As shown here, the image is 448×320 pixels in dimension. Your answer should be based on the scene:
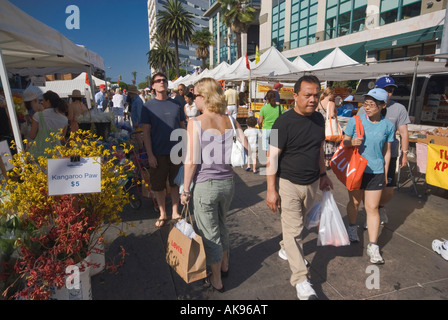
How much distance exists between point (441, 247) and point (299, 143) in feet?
7.72

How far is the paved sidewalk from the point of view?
8.79 ft

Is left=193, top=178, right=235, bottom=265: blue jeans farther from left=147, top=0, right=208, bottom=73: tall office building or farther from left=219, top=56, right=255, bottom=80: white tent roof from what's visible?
left=147, top=0, right=208, bottom=73: tall office building

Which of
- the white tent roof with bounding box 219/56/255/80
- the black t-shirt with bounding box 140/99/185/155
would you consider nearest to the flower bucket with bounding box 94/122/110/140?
the black t-shirt with bounding box 140/99/185/155

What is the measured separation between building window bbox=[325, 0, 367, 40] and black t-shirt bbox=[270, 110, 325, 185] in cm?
2281

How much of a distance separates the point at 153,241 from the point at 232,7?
4230 cm

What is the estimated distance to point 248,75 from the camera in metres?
11.8

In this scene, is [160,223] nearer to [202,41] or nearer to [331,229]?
[331,229]

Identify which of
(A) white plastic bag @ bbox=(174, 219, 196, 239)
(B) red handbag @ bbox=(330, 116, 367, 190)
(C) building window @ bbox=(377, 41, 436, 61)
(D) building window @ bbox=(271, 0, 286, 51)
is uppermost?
(D) building window @ bbox=(271, 0, 286, 51)

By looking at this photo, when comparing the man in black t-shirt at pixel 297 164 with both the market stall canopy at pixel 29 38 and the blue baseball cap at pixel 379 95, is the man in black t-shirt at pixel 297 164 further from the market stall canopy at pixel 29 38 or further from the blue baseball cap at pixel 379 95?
the market stall canopy at pixel 29 38

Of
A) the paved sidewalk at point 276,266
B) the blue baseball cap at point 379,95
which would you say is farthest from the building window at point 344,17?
the blue baseball cap at point 379,95

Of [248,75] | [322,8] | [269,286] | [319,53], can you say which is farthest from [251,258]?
[322,8]

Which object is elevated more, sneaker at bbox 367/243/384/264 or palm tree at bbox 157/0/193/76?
palm tree at bbox 157/0/193/76

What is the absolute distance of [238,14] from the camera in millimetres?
38406
